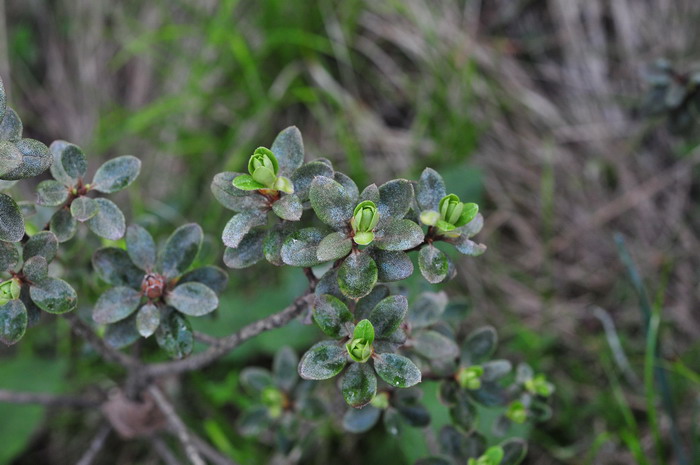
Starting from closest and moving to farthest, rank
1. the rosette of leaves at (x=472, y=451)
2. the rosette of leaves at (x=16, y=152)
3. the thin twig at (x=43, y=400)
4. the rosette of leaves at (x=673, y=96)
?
1. the rosette of leaves at (x=16, y=152)
2. the rosette of leaves at (x=472, y=451)
3. the thin twig at (x=43, y=400)
4. the rosette of leaves at (x=673, y=96)

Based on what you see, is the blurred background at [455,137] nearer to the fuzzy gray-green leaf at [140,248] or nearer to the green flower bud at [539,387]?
the green flower bud at [539,387]

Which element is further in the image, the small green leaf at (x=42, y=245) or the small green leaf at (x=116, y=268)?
the small green leaf at (x=116, y=268)

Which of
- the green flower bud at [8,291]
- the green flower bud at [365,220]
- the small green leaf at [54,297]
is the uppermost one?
the green flower bud at [365,220]

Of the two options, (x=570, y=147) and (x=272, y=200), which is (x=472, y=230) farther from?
(x=570, y=147)

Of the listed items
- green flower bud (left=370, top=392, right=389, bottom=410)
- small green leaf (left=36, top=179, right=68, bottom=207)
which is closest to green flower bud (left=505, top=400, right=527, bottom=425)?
green flower bud (left=370, top=392, right=389, bottom=410)

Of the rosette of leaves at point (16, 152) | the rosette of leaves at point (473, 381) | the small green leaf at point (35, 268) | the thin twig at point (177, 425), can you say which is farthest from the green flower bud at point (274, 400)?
the rosette of leaves at point (16, 152)
